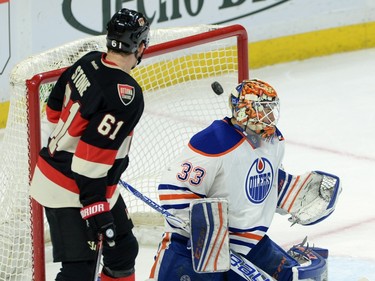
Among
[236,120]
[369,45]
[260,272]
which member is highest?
[369,45]

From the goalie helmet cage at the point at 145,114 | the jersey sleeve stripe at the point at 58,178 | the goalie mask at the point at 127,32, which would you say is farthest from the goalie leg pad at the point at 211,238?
the goalie helmet cage at the point at 145,114

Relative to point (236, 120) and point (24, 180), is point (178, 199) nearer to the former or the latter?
point (236, 120)

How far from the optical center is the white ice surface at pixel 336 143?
14.6ft

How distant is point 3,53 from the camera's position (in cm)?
A: 561

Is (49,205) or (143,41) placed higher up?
(143,41)

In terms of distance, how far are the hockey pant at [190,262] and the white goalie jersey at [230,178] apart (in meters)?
0.05

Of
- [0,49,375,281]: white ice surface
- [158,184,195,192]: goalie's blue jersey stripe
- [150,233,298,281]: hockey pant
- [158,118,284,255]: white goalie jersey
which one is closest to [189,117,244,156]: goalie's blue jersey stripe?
[158,118,284,255]: white goalie jersey

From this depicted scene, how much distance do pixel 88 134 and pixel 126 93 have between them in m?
0.15

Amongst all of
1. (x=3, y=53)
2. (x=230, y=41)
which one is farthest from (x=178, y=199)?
(x=3, y=53)

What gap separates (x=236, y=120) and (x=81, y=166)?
0.52m

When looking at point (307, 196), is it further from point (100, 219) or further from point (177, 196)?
point (100, 219)

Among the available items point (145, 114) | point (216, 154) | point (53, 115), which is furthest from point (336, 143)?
point (53, 115)

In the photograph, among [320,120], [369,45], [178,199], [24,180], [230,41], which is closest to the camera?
[178,199]

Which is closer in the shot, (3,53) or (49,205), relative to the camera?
(49,205)
